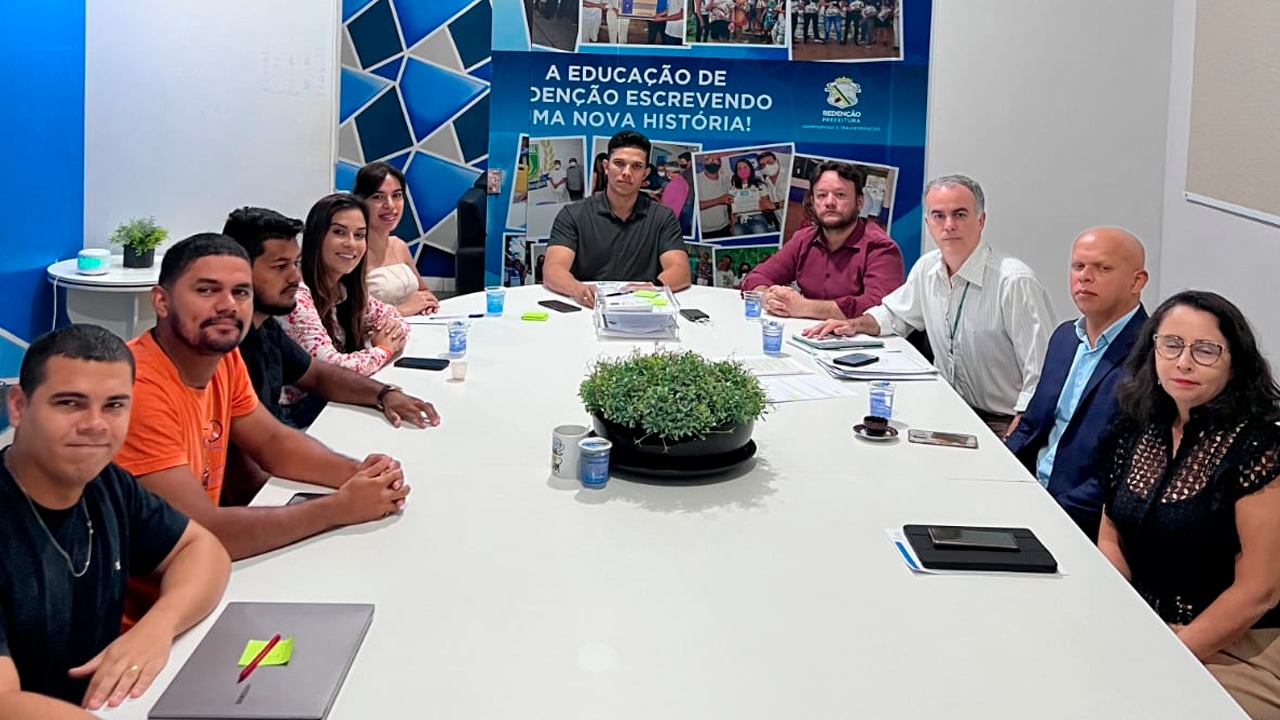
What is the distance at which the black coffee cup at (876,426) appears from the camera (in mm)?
2615

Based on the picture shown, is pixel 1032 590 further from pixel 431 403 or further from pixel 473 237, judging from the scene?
pixel 473 237

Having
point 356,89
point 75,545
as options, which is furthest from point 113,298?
point 75,545

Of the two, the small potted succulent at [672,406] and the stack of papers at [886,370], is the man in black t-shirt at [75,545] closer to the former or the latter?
the small potted succulent at [672,406]

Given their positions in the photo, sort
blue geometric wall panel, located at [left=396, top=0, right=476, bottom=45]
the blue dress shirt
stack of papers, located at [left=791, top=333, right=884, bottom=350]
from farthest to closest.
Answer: blue geometric wall panel, located at [left=396, top=0, right=476, bottom=45] < stack of papers, located at [left=791, top=333, right=884, bottom=350] < the blue dress shirt

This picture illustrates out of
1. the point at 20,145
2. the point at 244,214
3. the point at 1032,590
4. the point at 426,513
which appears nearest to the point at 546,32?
the point at 20,145

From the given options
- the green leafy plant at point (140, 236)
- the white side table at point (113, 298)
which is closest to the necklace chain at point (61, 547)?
the white side table at point (113, 298)

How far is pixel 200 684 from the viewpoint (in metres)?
1.40

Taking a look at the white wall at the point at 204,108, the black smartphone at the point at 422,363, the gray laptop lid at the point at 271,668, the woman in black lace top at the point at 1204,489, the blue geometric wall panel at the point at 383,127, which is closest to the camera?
the gray laptop lid at the point at 271,668

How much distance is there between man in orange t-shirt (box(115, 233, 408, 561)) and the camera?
1892mm

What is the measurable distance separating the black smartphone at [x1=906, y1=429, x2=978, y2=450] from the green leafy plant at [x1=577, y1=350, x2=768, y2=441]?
51 cm

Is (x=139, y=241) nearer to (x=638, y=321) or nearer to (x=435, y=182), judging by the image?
(x=435, y=182)

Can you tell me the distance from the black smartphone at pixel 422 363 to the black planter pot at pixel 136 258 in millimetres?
2471

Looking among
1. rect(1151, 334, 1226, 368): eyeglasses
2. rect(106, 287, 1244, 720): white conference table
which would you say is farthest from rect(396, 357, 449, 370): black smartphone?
rect(1151, 334, 1226, 368): eyeglasses

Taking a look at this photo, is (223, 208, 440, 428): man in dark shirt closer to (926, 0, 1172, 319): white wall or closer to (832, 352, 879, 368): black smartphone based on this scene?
(832, 352, 879, 368): black smartphone
